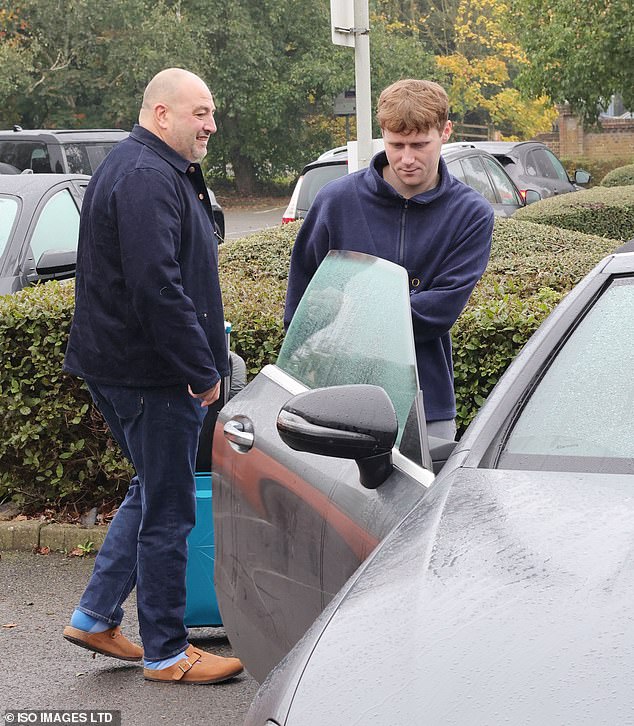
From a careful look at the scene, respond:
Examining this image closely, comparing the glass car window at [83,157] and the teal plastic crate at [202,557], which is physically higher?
the teal plastic crate at [202,557]

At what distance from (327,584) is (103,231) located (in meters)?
1.47

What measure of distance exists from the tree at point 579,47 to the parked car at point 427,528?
15.0 meters

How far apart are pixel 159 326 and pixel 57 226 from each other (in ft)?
16.5

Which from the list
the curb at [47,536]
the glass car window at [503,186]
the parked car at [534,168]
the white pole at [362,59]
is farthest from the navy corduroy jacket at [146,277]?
the parked car at [534,168]

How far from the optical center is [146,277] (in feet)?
12.0

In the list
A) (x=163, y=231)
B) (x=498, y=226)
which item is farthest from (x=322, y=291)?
(x=498, y=226)

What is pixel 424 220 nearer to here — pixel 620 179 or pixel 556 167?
pixel 556 167

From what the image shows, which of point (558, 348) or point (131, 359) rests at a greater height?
point (558, 348)

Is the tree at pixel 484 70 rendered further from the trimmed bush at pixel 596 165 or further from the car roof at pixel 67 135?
the car roof at pixel 67 135

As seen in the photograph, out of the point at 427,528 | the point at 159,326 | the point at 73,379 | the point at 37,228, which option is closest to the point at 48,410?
the point at 73,379

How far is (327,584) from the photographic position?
113 inches

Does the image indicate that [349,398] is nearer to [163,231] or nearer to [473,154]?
[163,231]

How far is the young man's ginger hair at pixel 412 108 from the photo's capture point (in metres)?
3.71

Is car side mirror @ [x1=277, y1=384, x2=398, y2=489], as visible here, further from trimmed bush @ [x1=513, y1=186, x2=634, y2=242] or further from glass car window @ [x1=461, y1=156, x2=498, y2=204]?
glass car window @ [x1=461, y1=156, x2=498, y2=204]
